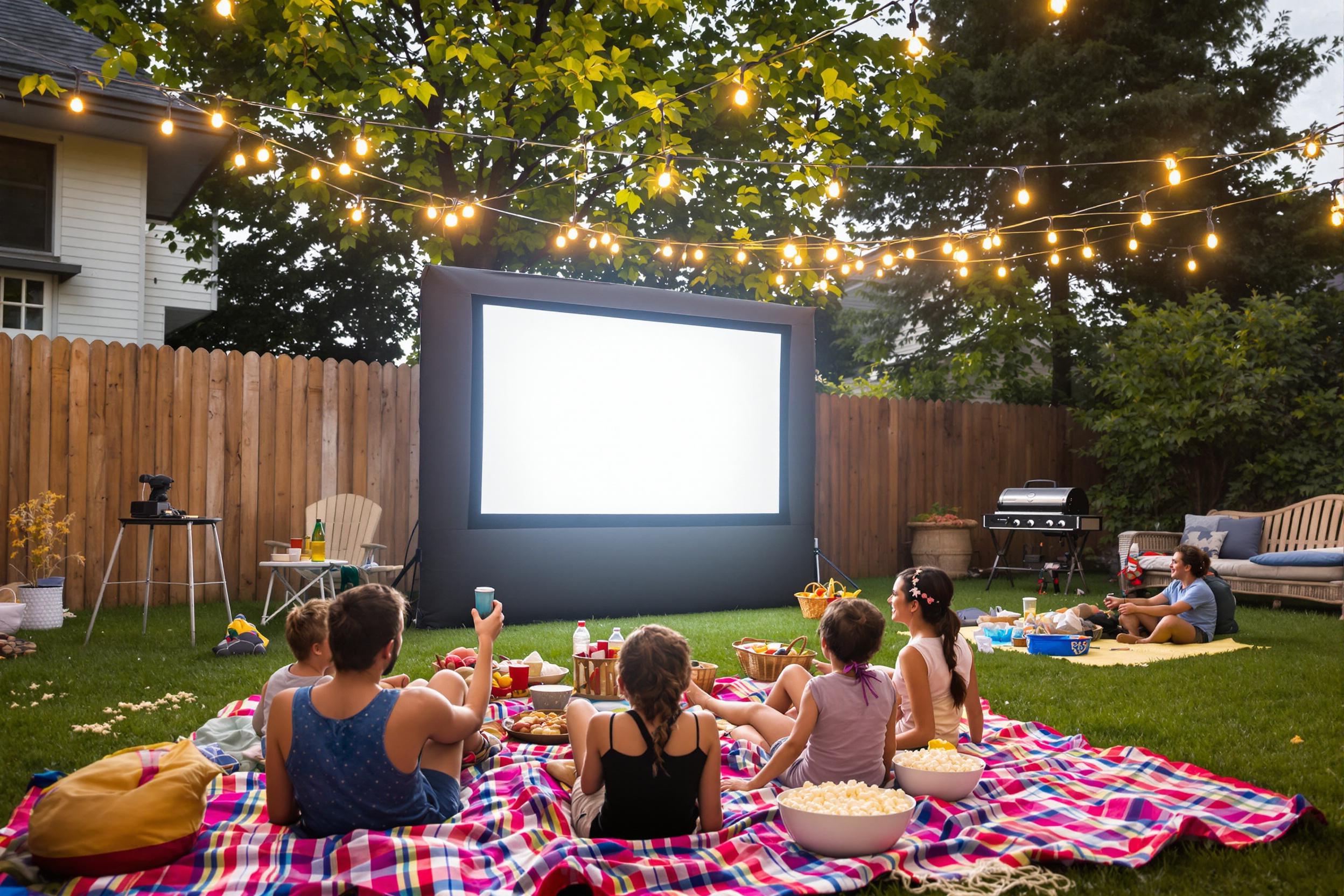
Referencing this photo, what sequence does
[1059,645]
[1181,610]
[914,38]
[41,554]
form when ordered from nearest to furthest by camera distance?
[914,38] → [1059,645] → [1181,610] → [41,554]

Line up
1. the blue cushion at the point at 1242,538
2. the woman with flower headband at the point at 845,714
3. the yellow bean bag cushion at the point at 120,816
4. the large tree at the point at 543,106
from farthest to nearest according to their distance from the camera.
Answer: the blue cushion at the point at 1242,538 → the large tree at the point at 543,106 → the woman with flower headband at the point at 845,714 → the yellow bean bag cushion at the point at 120,816

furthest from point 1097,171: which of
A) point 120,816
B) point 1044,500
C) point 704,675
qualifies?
point 120,816

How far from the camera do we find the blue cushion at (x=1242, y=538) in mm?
8102

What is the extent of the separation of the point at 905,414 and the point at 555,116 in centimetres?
471

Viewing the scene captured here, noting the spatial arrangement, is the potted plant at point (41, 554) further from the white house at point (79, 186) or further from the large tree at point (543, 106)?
the white house at point (79, 186)

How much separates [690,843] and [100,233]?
999 cm

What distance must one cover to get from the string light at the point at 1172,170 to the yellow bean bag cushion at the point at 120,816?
5.93 metres

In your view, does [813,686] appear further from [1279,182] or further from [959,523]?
[1279,182]

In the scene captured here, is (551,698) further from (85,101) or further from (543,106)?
(85,101)

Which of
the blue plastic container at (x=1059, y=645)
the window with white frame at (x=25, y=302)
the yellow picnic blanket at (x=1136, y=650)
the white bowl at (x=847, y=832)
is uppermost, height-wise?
the window with white frame at (x=25, y=302)

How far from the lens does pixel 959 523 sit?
959cm

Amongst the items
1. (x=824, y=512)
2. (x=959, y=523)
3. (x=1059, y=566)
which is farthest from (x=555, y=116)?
(x=1059, y=566)

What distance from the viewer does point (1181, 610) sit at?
595 centimetres

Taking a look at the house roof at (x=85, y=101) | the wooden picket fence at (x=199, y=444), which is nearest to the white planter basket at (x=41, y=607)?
the wooden picket fence at (x=199, y=444)
